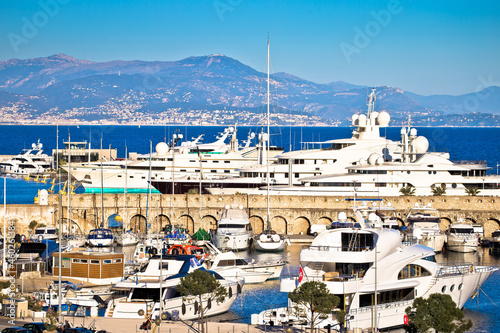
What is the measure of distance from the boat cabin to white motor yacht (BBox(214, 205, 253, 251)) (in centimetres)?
1116

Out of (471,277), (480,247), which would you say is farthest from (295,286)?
(480,247)

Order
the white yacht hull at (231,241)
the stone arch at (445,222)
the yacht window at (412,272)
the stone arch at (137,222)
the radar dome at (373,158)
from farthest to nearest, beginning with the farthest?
the radar dome at (373,158), the stone arch at (137,222), the stone arch at (445,222), the white yacht hull at (231,241), the yacht window at (412,272)

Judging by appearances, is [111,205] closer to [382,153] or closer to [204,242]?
[204,242]

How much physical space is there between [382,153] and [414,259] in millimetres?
35478

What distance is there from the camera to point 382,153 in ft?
203

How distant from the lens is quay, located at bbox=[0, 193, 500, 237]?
4828cm

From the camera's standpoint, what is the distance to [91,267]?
32281mm

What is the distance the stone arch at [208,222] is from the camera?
4881 cm

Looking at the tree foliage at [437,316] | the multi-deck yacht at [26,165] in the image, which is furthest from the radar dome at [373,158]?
the multi-deck yacht at [26,165]

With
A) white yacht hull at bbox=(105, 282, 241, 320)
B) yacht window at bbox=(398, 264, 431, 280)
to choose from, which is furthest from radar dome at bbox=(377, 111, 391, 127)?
white yacht hull at bbox=(105, 282, 241, 320)

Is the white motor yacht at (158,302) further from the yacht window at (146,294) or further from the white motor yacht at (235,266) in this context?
the white motor yacht at (235,266)

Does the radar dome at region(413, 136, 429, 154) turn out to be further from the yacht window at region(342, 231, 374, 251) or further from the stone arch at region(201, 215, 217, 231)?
the yacht window at region(342, 231, 374, 251)

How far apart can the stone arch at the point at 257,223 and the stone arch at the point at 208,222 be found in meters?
2.36

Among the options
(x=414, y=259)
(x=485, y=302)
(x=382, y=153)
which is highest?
(x=382, y=153)
